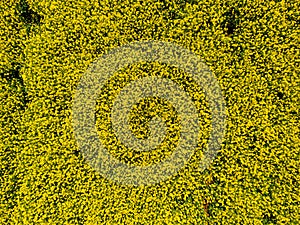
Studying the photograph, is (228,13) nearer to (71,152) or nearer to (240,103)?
(240,103)

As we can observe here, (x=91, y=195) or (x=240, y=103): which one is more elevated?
(x=240, y=103)

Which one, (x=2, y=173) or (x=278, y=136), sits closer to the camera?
(x=278, y=136)

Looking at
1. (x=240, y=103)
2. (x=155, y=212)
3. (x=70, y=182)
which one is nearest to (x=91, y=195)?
(x=70, y=182)

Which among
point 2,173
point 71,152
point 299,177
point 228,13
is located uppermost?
point 228,13

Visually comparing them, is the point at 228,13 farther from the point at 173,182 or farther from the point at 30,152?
the point at 30,152

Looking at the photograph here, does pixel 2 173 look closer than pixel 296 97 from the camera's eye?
No

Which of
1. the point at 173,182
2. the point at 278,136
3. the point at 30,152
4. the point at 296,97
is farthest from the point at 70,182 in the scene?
the point at 296,97
